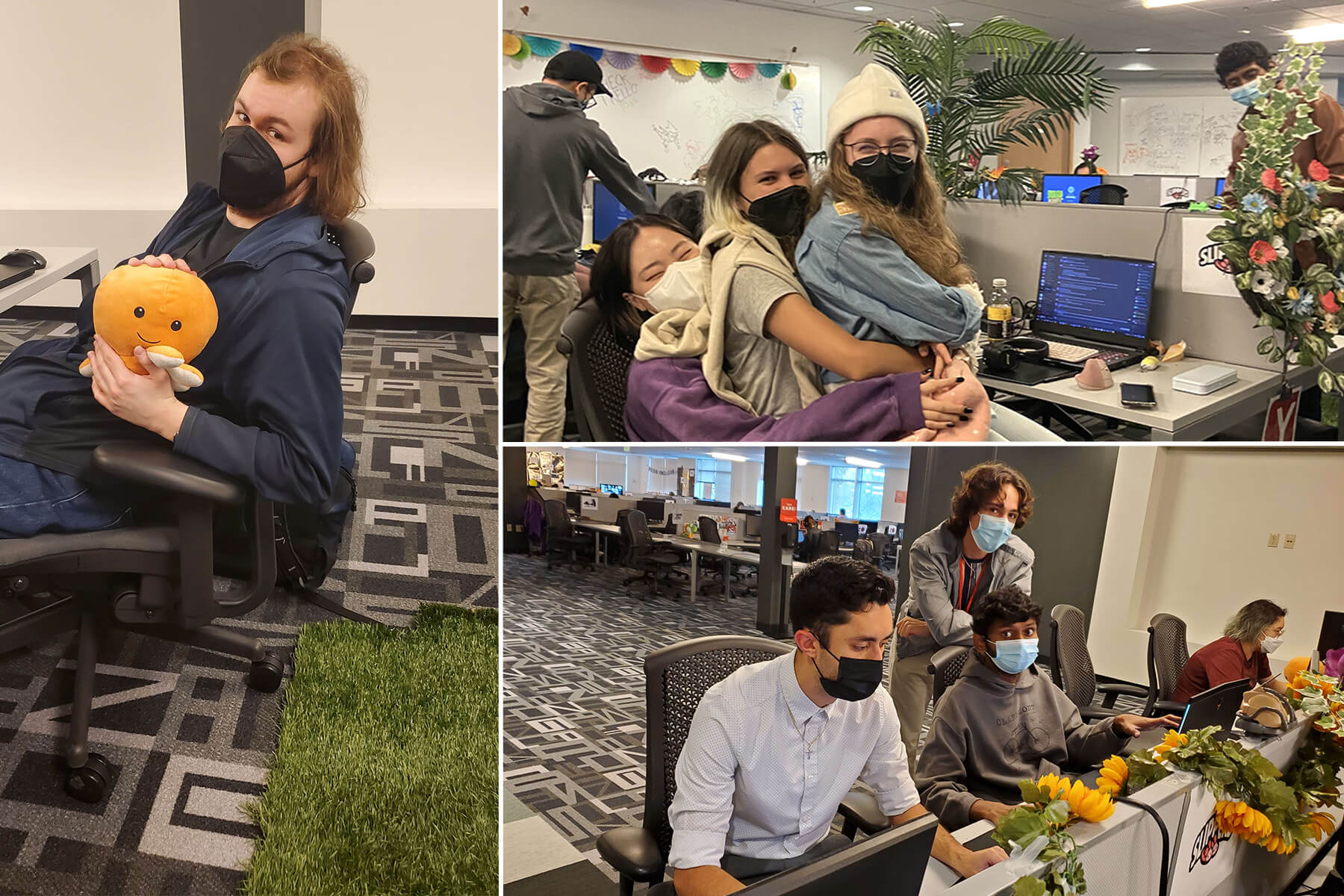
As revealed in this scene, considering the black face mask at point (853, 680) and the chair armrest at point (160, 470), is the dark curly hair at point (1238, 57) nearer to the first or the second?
the black face mask at point (853, 680)

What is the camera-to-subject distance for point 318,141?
5.92ft

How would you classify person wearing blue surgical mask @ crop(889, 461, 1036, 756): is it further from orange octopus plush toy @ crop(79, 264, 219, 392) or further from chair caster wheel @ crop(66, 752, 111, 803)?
chair caster wheel @ crop(66, 752, 111, 803)

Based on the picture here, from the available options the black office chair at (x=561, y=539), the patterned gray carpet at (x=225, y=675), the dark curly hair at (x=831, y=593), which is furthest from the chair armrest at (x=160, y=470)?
the dark curly hair at (x=831, y=593)

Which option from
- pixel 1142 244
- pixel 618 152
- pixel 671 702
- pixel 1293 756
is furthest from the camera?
pixel 1293 756

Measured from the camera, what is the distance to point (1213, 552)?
2.32 meters

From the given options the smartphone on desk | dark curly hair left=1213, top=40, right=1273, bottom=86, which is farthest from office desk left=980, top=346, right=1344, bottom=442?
dark curly hair left=1213, top=40, right=1273, bottom=86

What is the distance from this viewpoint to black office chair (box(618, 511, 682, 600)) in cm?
170

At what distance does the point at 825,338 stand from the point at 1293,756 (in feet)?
5.29

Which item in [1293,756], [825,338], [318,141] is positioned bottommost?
[1293,756]

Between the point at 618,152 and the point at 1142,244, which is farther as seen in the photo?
the point at 1142,244

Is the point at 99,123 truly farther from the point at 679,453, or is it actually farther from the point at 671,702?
the point at 671,702

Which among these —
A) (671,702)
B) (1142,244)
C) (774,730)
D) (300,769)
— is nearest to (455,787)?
(300,769)

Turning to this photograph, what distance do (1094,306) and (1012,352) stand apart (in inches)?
6.6

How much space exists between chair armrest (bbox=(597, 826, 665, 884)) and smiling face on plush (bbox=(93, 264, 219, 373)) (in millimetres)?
1151
